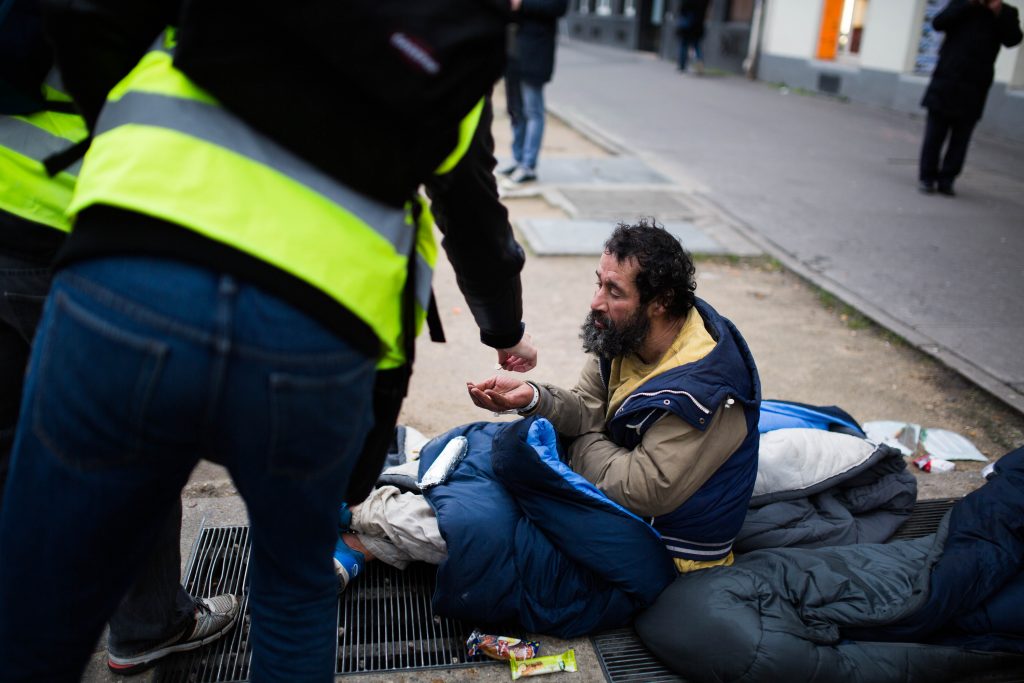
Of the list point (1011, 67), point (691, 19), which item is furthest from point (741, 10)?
point (1011, 67)

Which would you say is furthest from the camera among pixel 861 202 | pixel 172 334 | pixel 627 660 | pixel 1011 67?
pixel 1011 67

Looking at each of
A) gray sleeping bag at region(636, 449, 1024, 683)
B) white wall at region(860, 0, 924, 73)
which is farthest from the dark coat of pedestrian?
gray sleeping bag at region(636, 449, 1024, 683)

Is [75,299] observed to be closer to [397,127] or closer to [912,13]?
[397,127]

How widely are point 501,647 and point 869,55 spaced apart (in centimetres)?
1402

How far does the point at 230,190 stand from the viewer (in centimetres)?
114

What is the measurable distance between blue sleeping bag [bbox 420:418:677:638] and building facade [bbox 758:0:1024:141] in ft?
34.7

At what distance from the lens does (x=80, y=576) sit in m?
1.29

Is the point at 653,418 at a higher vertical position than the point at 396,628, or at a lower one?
higher

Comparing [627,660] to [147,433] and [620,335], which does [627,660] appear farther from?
[147,433]

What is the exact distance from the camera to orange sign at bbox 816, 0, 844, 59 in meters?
15.5

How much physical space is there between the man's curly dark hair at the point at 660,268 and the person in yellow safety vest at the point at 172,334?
126 cm

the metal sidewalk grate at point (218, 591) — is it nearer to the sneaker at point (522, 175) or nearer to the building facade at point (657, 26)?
the sneaker at point (522, 175)

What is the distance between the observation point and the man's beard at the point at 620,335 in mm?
2602

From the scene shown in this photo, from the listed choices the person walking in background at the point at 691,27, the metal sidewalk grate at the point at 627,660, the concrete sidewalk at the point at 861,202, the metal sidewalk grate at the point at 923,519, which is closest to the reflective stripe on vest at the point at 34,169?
the metal sidewalk grate at the point at 627,660
